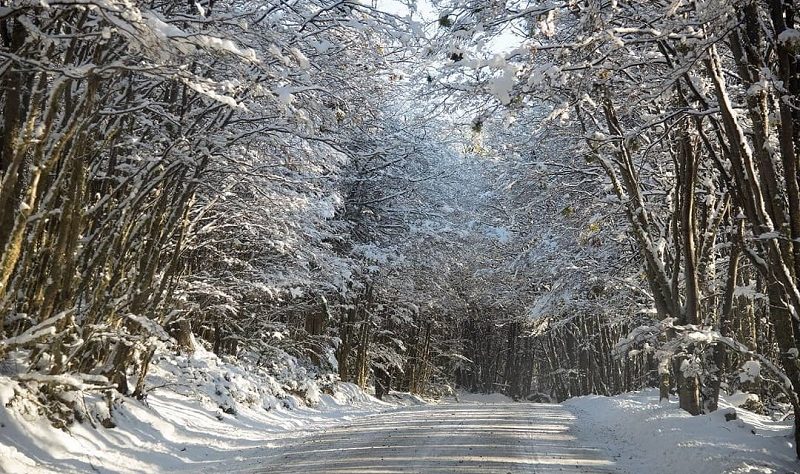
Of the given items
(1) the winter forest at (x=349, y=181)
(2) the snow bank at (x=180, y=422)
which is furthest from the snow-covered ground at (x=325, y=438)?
(1) the winter forest at (x=349, y=181)

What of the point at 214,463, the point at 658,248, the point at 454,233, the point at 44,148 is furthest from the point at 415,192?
the point at 44,148

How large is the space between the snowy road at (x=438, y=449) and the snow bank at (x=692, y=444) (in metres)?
0.48

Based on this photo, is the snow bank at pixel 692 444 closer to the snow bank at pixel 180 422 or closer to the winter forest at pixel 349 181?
the winter forest at pixel 349 181

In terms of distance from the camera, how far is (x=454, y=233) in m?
21.6

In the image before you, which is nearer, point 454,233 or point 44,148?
point 44,148

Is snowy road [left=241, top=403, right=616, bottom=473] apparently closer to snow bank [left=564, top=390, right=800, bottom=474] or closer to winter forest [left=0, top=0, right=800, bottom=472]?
snow bank [left=564, top=390, right=800, bottom=474]

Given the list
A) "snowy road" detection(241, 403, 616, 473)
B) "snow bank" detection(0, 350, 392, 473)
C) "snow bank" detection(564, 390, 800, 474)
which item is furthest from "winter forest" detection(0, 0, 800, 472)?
"snowy road" detection(241, 403, 616, 473)

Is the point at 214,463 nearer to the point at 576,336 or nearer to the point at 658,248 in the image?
the point at 658,248

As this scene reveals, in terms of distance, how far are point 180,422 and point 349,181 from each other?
11.2 meters

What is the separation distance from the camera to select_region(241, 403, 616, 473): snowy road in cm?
746

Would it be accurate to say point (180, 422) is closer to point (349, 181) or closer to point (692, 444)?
point (692, 444)

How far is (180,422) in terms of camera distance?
368 inches

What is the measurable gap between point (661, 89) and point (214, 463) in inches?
259

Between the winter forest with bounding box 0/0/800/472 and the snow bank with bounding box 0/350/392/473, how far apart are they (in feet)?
0.34
